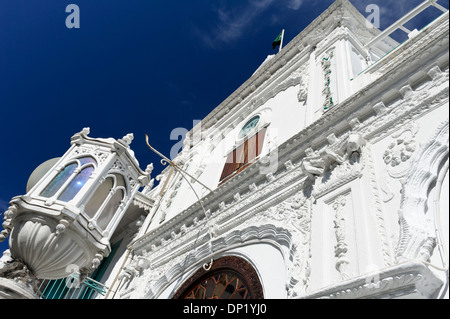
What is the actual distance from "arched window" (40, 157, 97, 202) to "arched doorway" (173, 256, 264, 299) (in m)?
2.65

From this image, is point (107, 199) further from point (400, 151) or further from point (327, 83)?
point (400, 151)

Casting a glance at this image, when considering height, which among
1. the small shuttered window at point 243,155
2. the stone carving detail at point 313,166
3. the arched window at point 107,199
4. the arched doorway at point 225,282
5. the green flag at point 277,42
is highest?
the green flag at point 277,42

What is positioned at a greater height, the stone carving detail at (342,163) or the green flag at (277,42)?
the green flag at (277,42)

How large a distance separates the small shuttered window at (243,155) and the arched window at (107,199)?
2237 millimetres

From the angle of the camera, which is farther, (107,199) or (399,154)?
(107,199)

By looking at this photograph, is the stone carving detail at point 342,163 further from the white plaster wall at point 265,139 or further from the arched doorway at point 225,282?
the white plaster wall at point 265,139

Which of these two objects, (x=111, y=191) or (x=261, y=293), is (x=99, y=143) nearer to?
(x=111, y=191)

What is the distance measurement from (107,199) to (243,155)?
320 cm

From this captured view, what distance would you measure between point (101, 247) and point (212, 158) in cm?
437

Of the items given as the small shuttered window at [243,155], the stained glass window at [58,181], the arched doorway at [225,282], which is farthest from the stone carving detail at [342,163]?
the stained glass window at [58,181]

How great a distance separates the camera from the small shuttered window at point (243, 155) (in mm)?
7387

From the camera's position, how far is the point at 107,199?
21.9 feet

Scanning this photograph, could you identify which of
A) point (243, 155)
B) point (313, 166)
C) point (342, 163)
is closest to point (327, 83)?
point (243, 155)

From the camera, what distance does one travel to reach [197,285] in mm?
5422
